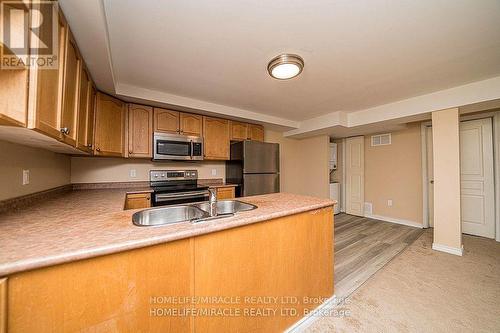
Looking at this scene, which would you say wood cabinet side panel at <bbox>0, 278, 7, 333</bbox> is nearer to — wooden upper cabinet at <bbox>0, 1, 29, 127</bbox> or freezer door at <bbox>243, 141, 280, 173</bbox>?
wooden upper cabinet at <bbox>0, 1, 29, 127</bbox>

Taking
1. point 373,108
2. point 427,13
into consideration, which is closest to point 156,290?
point 427,13

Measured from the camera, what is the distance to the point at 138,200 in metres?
2.53

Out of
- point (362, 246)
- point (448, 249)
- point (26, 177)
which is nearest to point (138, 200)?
point (26, 177)

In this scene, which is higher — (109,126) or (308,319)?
(109,126)

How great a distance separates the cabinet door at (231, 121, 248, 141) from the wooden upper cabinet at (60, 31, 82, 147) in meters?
2.34

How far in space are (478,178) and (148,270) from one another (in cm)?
496

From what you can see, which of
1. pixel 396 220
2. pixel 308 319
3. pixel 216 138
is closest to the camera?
pixel 308 319

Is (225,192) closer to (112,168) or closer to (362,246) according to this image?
(112,168)

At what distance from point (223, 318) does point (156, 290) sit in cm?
46

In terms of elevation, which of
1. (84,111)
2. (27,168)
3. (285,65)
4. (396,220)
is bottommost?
(396,220)

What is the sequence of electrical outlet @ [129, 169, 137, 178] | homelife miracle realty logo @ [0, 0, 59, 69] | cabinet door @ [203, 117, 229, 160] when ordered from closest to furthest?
1. homelife miracle realty logo @ [0, 0, 59, 69]
2. electrical outlet @ [129, 169, 137, 178]
3. cabinet door @ [203, 117, 229, 160]

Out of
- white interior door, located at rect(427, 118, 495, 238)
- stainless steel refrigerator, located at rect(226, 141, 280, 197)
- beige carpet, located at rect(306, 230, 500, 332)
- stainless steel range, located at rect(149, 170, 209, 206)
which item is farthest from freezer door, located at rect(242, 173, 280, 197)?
white interior door, located at rect(427, 118, 495, 238)

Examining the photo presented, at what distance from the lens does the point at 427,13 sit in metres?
1.35

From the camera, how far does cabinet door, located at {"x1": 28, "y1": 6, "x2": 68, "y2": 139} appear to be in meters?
0.88
